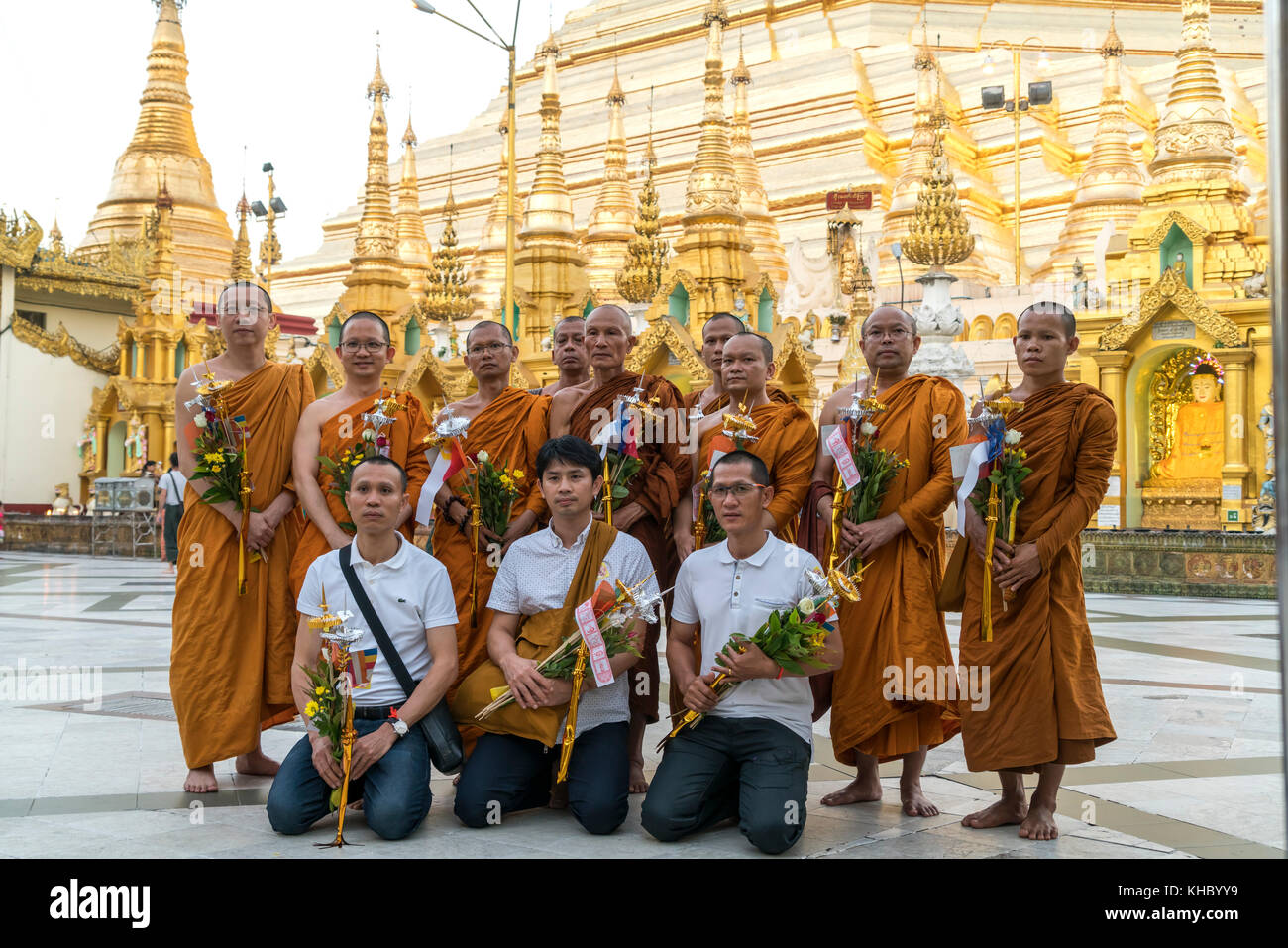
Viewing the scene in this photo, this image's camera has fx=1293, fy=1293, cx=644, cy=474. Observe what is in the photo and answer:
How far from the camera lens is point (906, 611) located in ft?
16.1

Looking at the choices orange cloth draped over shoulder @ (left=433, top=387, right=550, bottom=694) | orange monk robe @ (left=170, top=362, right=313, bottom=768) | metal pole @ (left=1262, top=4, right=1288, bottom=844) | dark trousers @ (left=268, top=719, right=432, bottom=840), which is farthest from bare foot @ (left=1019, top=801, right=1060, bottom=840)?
orange monk robe @ (left=170, top=362, right=313, bottom=768)

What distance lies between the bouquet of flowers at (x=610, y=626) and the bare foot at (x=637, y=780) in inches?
32.0

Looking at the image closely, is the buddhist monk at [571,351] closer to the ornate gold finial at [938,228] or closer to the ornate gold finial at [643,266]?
the ornate gold finial at [938,228]

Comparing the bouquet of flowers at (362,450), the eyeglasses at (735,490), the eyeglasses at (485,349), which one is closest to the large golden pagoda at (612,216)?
the eyeglasses at (485,349)

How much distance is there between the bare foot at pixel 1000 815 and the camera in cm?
455

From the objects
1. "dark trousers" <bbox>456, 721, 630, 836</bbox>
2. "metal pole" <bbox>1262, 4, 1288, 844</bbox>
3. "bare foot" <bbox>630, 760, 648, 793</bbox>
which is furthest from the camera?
"bare foot" <bbox>630, 760, 648, 793</bbox>

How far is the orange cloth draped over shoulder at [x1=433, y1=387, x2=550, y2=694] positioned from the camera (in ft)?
17.2

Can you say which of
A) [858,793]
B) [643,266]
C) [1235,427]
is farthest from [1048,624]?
[643,266]

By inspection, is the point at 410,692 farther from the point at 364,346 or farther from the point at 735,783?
the point at 364,346

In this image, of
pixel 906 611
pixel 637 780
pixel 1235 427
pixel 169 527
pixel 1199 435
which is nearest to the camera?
pixel 906 611

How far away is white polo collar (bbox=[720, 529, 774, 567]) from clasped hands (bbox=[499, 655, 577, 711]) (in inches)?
28.5

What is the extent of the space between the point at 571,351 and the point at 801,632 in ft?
6.80

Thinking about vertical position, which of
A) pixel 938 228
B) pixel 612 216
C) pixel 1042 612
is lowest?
pixel 1042 612

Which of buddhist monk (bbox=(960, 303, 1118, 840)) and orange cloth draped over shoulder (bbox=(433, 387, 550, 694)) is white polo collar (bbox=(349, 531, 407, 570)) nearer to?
orange cloth draped over shoulder (bbox=(433, 387, 550, 694))
